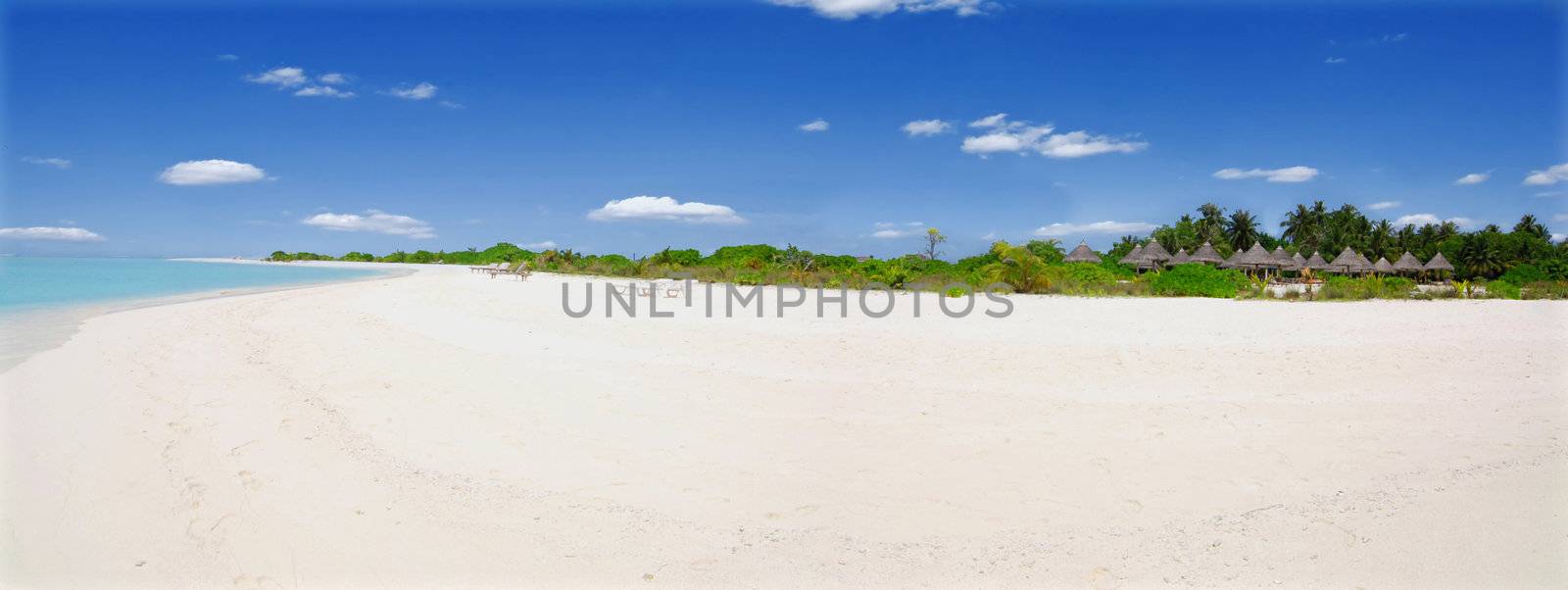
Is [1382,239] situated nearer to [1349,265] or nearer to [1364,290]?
[1349,265]

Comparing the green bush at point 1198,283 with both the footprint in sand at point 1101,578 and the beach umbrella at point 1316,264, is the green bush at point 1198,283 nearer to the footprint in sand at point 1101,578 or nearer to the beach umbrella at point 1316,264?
the footprint in sand at point 1101,578

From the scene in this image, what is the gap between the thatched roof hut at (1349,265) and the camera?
35.9m

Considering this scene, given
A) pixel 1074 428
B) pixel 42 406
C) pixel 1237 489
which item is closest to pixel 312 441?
pixel 42 406

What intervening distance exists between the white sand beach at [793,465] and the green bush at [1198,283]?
6514 mm

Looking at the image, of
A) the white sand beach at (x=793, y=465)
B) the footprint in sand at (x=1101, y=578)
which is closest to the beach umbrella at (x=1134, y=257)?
the white sand beach at (x=793, y=465)

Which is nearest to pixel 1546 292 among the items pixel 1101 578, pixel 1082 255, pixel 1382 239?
pixel 1082 255

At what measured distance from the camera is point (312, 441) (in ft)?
17.2

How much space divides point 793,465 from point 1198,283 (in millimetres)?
14131

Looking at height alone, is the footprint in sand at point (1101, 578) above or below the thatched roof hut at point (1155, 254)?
below

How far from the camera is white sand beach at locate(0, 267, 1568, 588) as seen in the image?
140 inches

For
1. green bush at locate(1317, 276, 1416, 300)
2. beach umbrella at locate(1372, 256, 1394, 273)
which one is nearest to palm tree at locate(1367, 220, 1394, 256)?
beach umbrella at locate(1372, 256, 1394, 273)

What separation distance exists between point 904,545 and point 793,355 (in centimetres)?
472

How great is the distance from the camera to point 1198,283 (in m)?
15.8

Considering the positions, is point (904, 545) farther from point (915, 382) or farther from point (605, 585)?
point (915, 382)
